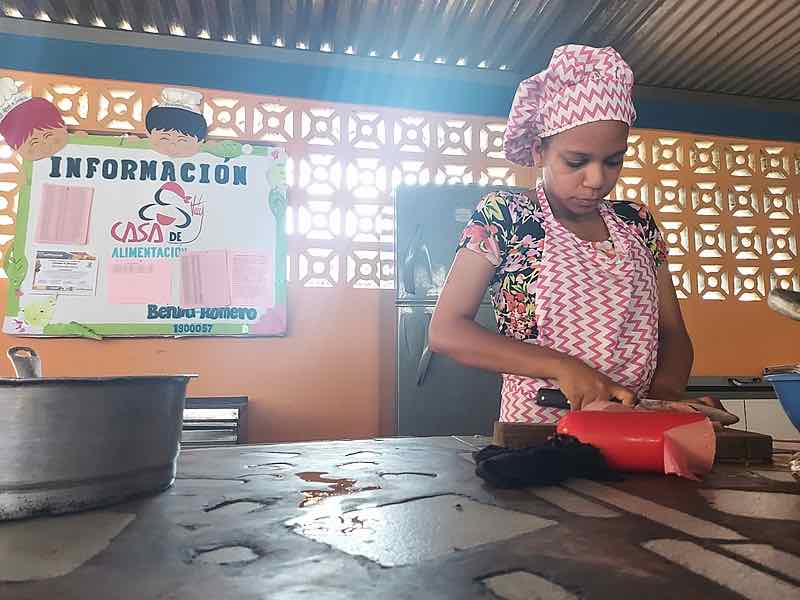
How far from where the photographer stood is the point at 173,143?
3.25 meters

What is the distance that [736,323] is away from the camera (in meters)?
3.80

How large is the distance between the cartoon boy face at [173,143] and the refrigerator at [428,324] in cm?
120

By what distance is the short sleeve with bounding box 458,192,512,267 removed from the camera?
51.3 inches

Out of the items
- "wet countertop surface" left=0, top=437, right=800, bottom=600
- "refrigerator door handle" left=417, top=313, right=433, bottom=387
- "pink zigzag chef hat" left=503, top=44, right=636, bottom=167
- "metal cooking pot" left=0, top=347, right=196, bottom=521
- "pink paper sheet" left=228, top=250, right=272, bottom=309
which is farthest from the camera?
"pink paper sheet" left=228, top=250, right=272, bottom=309

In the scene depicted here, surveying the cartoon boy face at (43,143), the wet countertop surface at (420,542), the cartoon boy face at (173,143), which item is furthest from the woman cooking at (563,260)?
the cartoon boy face at (43,143)

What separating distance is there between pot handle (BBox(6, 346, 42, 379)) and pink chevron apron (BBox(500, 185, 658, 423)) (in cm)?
96

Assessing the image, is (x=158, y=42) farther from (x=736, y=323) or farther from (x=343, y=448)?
(x=736, y=323)

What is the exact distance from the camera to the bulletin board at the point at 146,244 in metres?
3.07

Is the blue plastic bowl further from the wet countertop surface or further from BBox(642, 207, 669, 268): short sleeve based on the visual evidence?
BBox(642, 207, 669, 268): short sleeve

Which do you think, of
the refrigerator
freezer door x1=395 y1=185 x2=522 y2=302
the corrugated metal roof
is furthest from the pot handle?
the corrugated metal roof

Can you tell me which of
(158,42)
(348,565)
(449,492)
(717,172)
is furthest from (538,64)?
(348,565)

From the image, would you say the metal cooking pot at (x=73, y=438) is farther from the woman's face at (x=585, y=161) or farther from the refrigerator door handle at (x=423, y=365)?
the refrigerator door handle at (x=423, y=365)

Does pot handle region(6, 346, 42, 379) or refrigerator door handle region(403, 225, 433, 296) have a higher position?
refrigerator door handle region(403, 225, 433, 296)

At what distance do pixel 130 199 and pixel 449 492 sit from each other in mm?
3064
